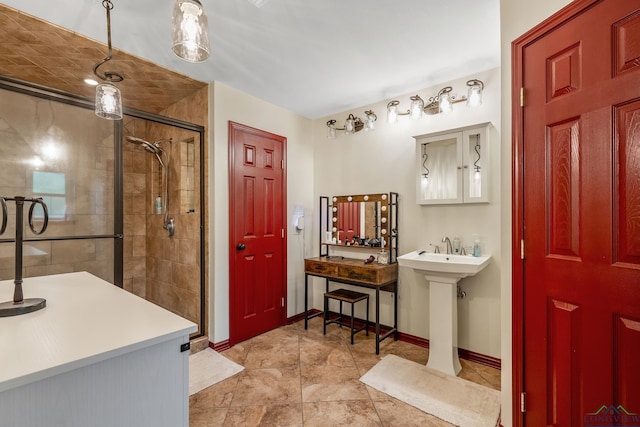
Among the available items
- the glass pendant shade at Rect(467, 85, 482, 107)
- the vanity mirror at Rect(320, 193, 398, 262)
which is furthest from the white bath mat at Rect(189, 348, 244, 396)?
the glass pendant shade at Rect(467, 85, 482, 107)

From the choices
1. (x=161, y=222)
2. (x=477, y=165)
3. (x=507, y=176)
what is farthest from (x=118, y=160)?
(x=477, y=165)

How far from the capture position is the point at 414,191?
117 inches

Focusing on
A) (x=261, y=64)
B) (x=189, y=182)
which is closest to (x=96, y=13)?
(x=261, y=64)

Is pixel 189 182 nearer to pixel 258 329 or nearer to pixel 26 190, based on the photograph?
pixel 26 190

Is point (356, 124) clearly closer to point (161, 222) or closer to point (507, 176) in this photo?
point (507, 176)

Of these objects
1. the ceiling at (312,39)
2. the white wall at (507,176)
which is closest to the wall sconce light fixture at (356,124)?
the ceiling at (312,39)

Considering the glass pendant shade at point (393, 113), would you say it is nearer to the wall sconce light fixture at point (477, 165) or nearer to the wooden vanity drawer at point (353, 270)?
the wall sconce light fixture at point (477, 165)

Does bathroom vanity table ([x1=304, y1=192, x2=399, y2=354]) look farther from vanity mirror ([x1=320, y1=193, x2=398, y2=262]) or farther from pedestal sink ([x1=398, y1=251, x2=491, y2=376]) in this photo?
pedestal sink ([x1=398, y1=251, x2=491, y2=376])

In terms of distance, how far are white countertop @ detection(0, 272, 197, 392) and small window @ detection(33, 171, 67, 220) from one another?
1973 millimetres

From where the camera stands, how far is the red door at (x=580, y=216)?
1.13m

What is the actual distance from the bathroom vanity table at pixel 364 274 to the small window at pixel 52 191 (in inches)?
105

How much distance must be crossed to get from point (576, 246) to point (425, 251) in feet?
5.14

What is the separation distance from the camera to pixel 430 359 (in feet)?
8.14

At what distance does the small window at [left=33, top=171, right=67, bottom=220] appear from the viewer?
9.52 ft
